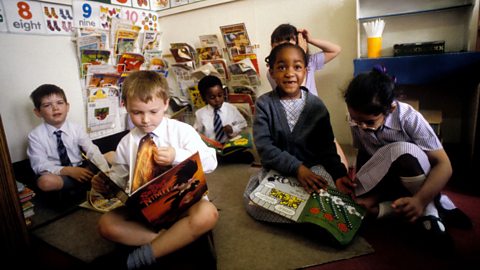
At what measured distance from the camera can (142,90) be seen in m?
1.02

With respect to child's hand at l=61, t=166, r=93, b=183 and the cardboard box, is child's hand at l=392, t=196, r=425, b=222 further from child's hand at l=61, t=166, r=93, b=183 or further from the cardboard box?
child's hand at l=61, t=166, r=93, b=183

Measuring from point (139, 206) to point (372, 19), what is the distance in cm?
176

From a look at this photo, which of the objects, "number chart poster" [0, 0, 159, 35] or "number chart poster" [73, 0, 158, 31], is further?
"number chart poster" [73, 0, 158, 31]

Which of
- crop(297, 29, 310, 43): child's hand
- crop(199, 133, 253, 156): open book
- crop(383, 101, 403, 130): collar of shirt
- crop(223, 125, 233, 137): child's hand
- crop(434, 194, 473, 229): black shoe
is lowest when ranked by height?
crop(434, 194, 473, 229): black shoe

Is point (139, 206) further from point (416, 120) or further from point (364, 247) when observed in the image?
point (416, 120)

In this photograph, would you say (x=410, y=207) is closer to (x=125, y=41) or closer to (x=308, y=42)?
(x=308, y=42)

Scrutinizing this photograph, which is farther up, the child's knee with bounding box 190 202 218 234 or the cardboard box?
the cardboard box

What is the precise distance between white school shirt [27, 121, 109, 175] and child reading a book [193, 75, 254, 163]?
73 cm

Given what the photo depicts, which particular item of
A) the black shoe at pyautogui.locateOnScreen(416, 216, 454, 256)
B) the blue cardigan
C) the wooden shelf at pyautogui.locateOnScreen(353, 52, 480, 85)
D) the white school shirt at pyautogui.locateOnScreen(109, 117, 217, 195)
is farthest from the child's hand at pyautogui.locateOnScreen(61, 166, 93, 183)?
the wooden shelf at pyautogui.locateOnScreen(353, 52, 480, 85)

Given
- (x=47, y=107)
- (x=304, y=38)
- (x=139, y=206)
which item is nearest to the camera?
(x=139, y=206)

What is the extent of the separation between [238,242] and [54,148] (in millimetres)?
1186

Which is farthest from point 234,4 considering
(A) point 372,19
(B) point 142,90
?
(B) point 142,90

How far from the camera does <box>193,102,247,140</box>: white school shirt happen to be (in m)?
2.10

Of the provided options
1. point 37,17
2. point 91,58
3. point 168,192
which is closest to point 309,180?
point 168,192
